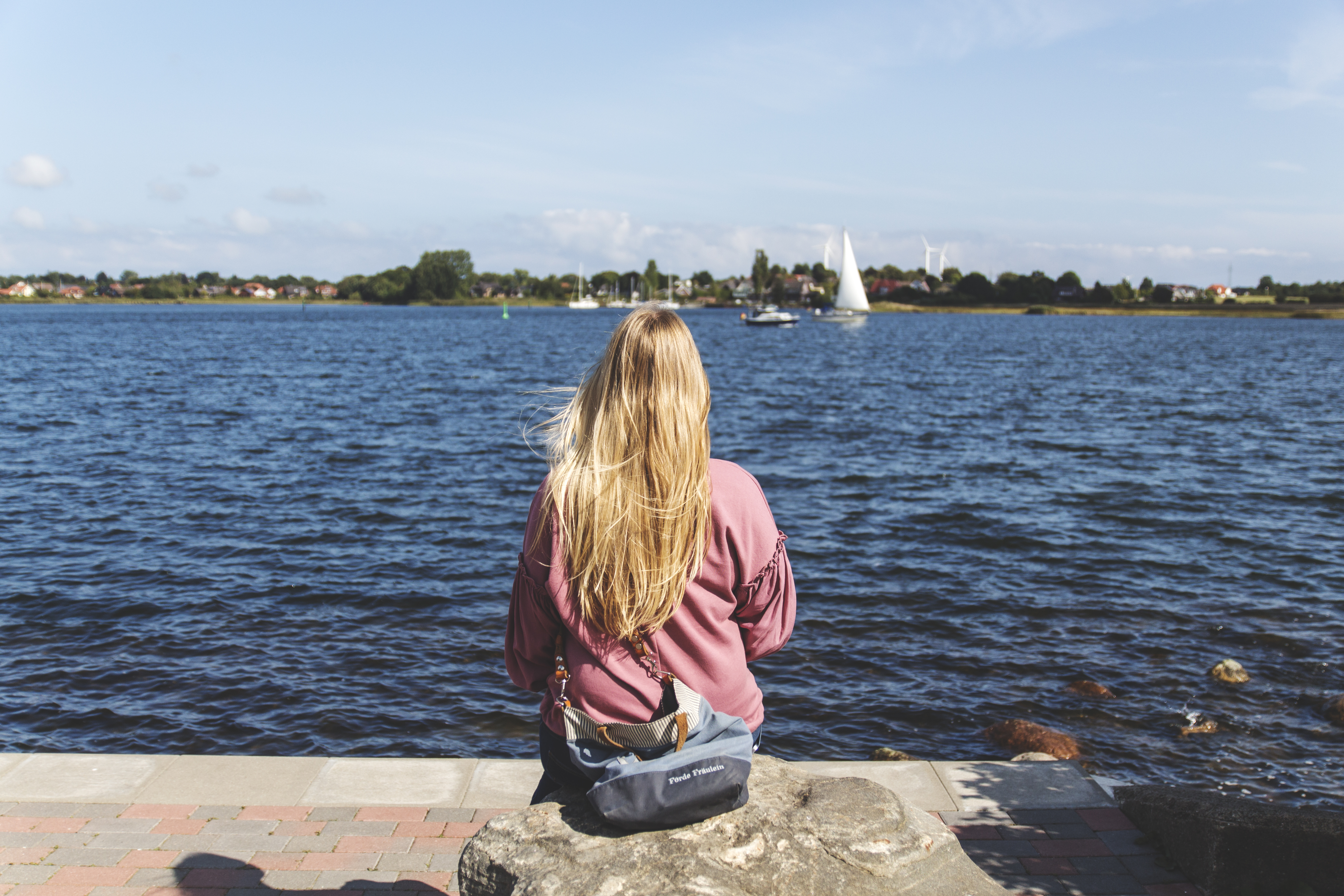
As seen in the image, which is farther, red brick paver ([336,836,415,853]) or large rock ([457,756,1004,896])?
red brick paver ([336,836,415,853])

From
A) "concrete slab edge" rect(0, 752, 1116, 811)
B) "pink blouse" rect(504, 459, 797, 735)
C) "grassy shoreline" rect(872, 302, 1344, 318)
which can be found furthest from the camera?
"grassy shoreline" rect(872, 302, 1344, 318)

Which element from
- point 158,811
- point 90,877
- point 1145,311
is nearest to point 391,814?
point 158,811

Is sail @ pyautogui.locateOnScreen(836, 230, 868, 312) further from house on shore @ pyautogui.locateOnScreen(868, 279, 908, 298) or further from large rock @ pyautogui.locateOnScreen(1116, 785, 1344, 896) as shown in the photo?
large rock @ pyautogui.locateOnScreen(1116, 785, 1344, 896)

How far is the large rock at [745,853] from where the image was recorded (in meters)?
2.55

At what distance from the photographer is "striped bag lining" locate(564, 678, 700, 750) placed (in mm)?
2533

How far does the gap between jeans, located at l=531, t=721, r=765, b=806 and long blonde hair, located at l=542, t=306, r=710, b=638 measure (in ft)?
1.46

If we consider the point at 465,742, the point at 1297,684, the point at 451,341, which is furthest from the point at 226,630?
the point at 451,341

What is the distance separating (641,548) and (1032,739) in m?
7.02

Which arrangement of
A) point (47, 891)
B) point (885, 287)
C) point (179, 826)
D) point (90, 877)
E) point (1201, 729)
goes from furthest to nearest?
point (885, 287) → point (1201, 729) → point (179, 826) → point (90, 877) → point (47, 891)

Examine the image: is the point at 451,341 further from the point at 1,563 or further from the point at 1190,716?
the point at 1190,716

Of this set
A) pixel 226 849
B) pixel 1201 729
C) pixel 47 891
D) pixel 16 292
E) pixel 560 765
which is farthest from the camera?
pixel 16 292

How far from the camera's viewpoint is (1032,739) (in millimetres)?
8258

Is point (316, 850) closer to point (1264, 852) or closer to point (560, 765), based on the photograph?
point (560, 765)

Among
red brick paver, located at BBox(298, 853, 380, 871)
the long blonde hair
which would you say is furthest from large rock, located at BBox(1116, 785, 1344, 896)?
red brick paver, located at BBox(298, 853, 380, 871)
